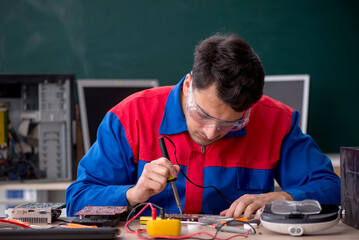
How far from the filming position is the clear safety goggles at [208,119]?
4.33 ft

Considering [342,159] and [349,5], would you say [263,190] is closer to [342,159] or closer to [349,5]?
[342,159]

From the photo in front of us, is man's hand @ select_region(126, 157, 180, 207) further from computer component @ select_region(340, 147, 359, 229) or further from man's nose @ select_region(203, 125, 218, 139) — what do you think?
computer component @ select_region(340, 147, 359, 229)

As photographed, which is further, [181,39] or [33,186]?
[181,39]

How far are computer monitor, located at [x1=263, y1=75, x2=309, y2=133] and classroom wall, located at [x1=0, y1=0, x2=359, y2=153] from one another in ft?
0.63

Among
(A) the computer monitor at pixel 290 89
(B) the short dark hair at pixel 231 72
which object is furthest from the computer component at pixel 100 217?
(A) the computer monitor at pixel 290 89

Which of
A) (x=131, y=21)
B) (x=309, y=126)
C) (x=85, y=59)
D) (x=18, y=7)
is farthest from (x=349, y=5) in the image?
(x=18, y=7)

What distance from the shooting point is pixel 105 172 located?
1528 millimetres

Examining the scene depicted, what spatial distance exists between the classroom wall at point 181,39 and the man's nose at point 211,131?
171 cm

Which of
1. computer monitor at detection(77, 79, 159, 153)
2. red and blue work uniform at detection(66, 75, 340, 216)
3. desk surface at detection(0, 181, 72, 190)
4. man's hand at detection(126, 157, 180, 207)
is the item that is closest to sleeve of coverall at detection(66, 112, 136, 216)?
red and blue work uniform at detection(66, 75, 340, 216)

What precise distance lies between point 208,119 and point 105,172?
442mm

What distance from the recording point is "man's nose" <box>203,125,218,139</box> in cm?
133

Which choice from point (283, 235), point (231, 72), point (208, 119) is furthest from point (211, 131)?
point (283, 235)

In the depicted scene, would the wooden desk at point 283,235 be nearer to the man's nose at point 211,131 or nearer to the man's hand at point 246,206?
the man's hand at point 246,206

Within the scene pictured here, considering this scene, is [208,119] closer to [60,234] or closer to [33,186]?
[60,234]
